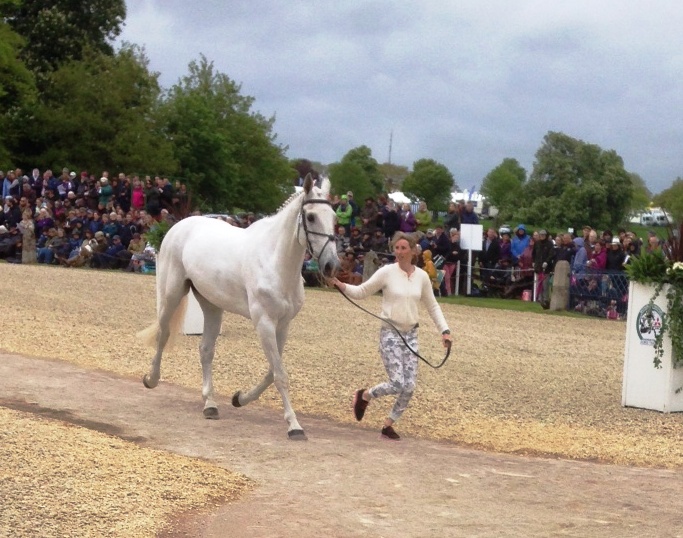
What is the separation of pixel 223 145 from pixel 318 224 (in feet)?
163

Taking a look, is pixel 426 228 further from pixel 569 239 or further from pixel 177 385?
pixel 177 385

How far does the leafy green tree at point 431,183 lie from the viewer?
113 m

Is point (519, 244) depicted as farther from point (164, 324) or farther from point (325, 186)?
point (325, 186)

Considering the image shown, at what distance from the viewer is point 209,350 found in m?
10.9

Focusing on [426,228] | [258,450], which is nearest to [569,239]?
[426,228]

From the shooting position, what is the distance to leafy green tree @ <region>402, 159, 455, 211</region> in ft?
370

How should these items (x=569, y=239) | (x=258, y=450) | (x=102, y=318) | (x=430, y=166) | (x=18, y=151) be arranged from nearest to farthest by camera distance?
1. (x=258, y=450)
2. (x=102, y=318)
3. (x=569, y=239)
4. (x=18, y=151)
5. (x=430, y=166)

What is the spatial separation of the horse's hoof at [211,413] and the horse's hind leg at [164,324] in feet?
3.90

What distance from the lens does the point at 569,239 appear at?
77.9 ft

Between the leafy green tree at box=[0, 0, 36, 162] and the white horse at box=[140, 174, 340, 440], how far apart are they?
123ft

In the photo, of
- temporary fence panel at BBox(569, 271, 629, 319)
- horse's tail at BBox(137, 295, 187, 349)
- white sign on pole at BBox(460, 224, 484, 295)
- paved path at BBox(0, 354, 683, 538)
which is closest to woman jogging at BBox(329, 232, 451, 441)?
paved path at BBox(0, 354, 683, 538)

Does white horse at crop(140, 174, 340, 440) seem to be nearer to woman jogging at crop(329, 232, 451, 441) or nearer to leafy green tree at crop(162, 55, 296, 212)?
woman jogging at crop(329, 232, 451, 441)

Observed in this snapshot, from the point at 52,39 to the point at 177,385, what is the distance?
47446 mm

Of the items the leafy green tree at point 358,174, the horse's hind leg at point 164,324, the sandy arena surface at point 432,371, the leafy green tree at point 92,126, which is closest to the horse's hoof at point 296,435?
the sandy arena surface at point 432,371
